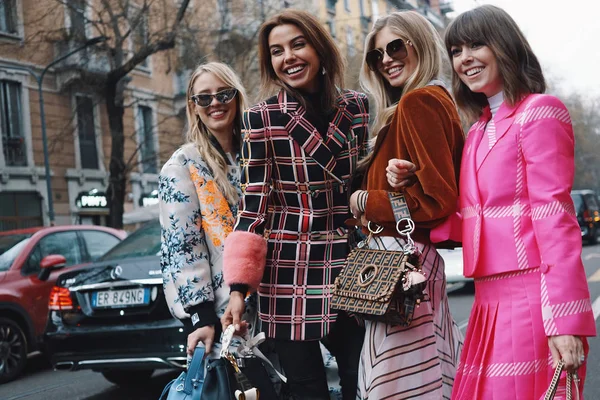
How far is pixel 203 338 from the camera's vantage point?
8.91 feet

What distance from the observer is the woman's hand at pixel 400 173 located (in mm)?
2285

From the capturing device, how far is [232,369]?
248 centimetres

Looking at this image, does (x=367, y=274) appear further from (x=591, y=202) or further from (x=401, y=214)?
(x=591, y=202)

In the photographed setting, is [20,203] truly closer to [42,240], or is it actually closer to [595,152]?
[42,240]

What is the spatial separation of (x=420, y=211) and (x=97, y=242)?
25.3 ft

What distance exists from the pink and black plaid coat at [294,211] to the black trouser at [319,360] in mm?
58

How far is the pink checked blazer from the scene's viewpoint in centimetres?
202

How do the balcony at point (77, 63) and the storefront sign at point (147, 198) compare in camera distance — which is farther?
the storefront sign at point (147, 198)

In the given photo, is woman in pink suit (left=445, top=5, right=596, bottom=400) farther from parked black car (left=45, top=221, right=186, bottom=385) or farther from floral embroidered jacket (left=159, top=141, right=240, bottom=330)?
parked black car (left=45, top=221, right=186, bottom=385)

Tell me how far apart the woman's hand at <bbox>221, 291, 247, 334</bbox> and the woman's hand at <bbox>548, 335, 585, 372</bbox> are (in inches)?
40.4

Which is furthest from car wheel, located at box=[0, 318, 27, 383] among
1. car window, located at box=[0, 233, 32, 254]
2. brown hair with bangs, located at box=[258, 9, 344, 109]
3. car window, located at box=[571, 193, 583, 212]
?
car window, located at box=[571, 193, 583, 212]

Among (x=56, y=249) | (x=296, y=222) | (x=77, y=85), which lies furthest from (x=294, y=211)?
(x=77, y=85)

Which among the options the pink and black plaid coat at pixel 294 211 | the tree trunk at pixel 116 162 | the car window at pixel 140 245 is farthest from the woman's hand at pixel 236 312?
the tree trunk at pixel 116 162

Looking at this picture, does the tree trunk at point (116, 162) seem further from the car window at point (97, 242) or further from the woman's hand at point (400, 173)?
the woman's hand at point (400, 173)
